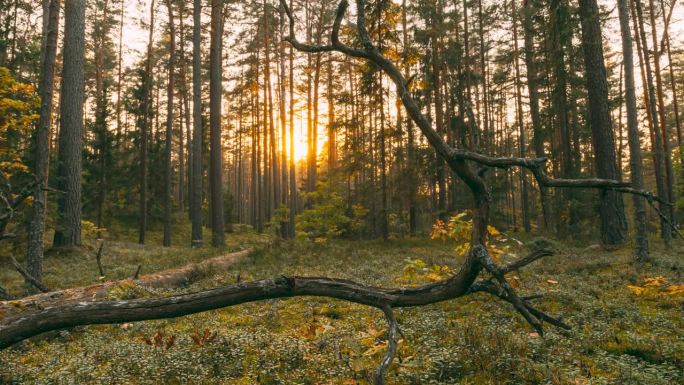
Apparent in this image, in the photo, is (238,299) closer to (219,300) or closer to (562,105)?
(219,300)

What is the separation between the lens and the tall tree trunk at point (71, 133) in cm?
1434

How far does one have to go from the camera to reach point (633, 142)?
35.5 feet

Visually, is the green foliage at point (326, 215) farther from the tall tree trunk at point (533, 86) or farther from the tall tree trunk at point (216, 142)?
the tall tree trunk at point (533, 86)

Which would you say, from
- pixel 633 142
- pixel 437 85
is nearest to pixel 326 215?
pixel 437 85

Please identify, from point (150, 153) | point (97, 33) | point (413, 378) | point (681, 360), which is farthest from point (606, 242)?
point (97, 33)

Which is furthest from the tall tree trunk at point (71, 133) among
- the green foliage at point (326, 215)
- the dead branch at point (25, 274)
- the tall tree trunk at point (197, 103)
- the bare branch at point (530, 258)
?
the bare branch at point (530, 258)

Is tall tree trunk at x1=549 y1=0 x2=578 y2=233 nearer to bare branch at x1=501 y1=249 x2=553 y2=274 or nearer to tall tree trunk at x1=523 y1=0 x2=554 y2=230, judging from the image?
tall tree trunk at x1=523 y1=0 x2=554 y2=230

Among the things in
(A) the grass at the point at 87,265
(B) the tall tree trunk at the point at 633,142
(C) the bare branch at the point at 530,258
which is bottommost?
(A) the grass at the point at 87,265

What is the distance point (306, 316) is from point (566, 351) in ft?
13.4

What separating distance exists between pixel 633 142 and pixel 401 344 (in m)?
9.60

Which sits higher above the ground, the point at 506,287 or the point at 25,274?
the point at 506,287

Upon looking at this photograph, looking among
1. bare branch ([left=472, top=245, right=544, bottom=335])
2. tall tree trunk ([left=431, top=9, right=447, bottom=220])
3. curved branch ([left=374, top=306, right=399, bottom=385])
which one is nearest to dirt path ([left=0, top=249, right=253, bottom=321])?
curved branch ([left=374, top=306, right=399, bottom=385])

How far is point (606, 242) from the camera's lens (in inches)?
546

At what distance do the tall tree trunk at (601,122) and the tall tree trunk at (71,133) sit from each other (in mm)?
17711
